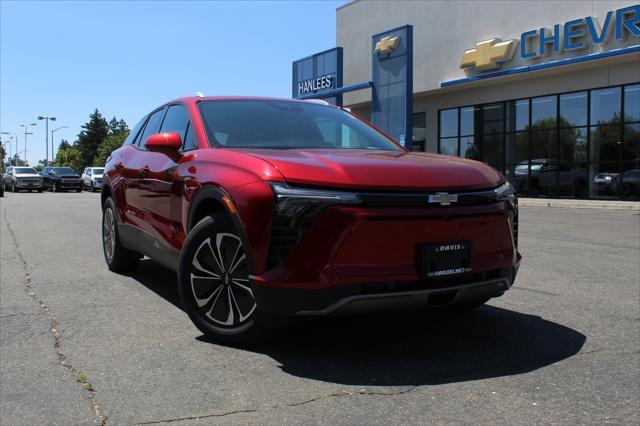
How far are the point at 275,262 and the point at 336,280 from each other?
0.35 m

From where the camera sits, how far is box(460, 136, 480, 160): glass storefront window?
90.5 ft

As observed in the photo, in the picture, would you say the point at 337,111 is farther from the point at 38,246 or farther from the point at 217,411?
the point at 38,246

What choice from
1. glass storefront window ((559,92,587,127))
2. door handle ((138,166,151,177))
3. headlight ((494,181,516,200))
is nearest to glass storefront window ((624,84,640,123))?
glass storefront window ((559,92,587,127))

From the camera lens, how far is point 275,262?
126 inches

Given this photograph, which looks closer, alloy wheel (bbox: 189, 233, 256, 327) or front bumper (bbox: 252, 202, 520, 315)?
front bumper (bbox: 252, 202, 520, 315)

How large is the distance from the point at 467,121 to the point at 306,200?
1028 inches

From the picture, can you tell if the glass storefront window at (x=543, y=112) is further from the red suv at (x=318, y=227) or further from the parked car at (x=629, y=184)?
the red suv at (x=318, y=227)

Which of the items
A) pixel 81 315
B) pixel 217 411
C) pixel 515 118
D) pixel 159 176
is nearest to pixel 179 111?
pixel 159 176

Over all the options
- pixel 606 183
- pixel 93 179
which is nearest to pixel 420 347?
pixel 606 183

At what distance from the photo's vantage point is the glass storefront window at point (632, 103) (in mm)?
21422

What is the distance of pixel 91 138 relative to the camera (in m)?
129

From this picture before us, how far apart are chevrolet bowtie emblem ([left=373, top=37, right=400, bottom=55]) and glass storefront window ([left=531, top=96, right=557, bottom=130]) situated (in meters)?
6.77

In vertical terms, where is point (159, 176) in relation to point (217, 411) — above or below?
above

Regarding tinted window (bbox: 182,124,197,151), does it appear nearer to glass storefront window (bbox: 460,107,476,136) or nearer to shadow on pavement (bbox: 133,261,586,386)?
shadow on pavement (bbox: 133,261,586,386)
